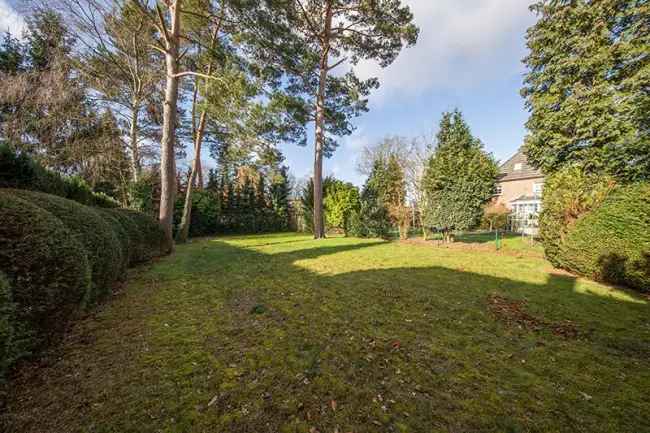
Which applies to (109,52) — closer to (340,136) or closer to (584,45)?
(340,136)

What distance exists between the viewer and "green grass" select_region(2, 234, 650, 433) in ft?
5.22

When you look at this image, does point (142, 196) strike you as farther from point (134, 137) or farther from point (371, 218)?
point (371, 218)

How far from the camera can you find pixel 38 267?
1.96 metres

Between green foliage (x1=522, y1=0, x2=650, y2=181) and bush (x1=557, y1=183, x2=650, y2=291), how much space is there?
11.5ft

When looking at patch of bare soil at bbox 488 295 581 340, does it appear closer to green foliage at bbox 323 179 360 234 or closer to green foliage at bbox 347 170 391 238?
green foliage at bbox 347 170 391 238

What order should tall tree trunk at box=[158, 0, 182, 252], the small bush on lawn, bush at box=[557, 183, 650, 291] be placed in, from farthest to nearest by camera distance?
tall tree trunk at box=[158, 0, 182, 252], the small bush on lawn, bush at box=[557, 183, 650, 291]

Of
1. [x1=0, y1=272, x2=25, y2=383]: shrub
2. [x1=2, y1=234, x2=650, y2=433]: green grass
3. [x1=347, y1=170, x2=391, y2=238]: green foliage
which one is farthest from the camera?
[x1=347, y1=170, x2=391, y2=238]: green foliage

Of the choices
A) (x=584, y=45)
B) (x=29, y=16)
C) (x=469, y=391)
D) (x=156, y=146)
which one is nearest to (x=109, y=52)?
(x=29, y=16)

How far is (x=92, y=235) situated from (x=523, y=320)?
617 cm

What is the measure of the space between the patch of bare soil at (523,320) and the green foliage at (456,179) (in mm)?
7904

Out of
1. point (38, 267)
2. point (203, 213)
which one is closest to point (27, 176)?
point (38, 267)

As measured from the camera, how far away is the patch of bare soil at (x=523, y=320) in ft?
9.49

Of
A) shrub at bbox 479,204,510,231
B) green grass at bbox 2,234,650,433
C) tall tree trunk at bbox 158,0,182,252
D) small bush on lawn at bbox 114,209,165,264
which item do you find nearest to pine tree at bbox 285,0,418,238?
tall tree trunk at bbox 158,0,182,252

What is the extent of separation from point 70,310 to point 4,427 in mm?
1046
